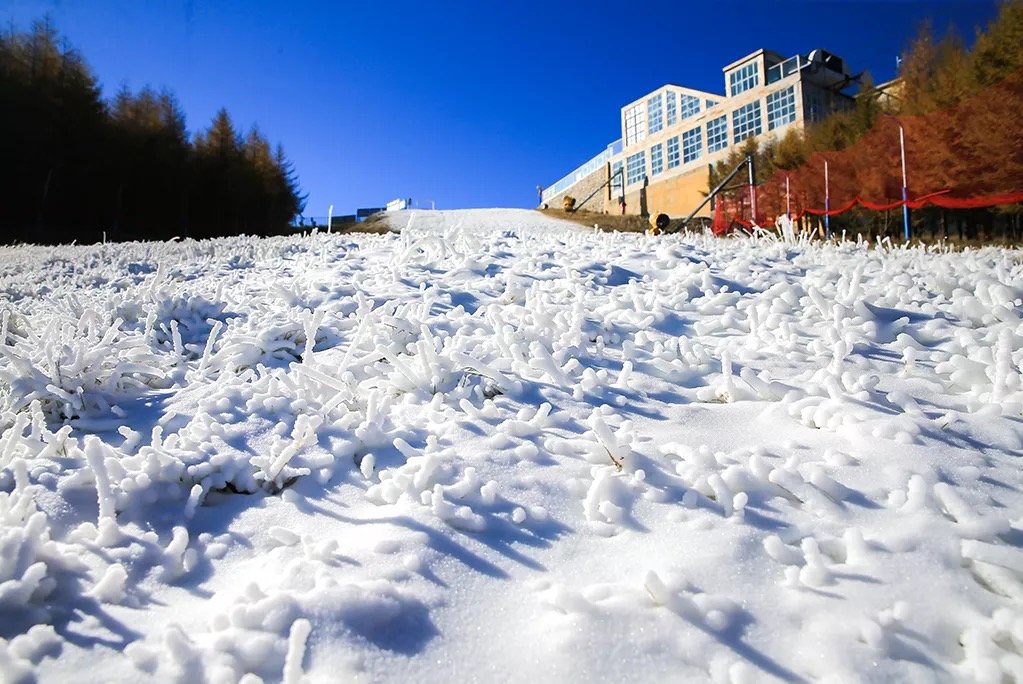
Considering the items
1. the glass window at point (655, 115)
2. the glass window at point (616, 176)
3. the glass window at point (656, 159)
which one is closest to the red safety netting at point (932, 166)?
the glass window at point (656, 159)

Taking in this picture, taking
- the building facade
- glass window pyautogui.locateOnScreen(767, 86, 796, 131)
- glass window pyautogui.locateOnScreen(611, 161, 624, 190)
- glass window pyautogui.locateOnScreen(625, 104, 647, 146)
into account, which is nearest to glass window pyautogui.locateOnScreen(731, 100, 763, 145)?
the building facade

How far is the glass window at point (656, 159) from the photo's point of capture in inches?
1789

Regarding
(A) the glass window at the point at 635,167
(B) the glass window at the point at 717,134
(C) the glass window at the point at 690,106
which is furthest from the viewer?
(A) the glass window at the point at 635,167

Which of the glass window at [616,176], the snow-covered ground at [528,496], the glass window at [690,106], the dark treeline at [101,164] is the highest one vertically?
the glass window at [690,106]

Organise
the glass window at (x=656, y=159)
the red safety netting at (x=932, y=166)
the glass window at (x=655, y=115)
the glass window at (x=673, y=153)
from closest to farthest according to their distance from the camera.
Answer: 1. the red safety netting at (x=932, y=166)
2. the glass window at (x=673, y=153)
3. the glass window at (x=656, y=159)
4. the glass window at (x=655, y=115)

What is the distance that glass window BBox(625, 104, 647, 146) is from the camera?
1897 inches

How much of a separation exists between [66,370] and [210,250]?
5.65m

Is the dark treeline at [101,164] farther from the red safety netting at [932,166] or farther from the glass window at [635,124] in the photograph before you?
the glass window at [635,124]

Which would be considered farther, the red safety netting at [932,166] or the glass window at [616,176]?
the glass window at [616,176]

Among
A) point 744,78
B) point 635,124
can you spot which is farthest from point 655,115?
point 744,78

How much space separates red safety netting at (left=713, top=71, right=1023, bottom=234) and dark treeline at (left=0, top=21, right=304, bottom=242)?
26.8 meters

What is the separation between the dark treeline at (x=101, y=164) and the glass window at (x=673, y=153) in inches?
1214

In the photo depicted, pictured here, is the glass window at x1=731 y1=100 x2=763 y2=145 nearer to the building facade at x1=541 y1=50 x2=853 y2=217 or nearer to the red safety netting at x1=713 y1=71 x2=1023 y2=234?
the building facade at x1=541 y1=50 x2=853 y2=217

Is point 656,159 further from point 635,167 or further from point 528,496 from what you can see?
point 528,496
